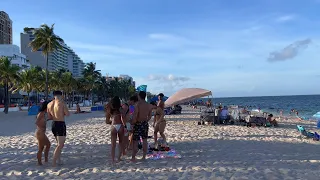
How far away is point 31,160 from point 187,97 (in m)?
9.75

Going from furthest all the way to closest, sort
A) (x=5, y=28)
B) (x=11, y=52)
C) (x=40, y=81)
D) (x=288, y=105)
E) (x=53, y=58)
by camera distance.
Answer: (x=53, y=58), (x=5, y=28), (x=11, y=52), (x=288, y=105), (x=40, y=81)

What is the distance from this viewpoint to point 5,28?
129625mm

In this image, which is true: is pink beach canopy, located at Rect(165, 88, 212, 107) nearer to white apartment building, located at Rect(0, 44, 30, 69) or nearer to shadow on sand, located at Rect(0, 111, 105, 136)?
shadow on sand, located at Rect(0, 111, 105, 136)

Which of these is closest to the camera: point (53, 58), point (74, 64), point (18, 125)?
point (18, 125)

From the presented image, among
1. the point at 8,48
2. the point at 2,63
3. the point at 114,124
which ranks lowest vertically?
the point at 114,124

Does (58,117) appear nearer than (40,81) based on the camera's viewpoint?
Yes

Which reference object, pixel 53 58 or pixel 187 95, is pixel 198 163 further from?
pixel 53 58

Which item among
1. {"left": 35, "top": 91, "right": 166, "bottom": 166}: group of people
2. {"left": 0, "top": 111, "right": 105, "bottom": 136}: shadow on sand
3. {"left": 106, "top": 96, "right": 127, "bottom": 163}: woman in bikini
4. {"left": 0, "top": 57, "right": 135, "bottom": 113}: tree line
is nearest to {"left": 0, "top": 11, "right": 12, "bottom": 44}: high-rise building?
{"left": 0, "top": 57, "right": 135, "bottom": 113}: tree line

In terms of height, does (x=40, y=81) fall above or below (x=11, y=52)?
below

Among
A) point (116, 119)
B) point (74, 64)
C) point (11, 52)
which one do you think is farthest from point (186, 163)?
point (74, 64)

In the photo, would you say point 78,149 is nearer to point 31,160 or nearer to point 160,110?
point 31,160

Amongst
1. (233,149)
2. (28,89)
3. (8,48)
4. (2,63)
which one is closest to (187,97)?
(233,149)

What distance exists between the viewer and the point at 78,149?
7805 mm

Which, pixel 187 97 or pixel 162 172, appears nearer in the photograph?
pixel 162 172
